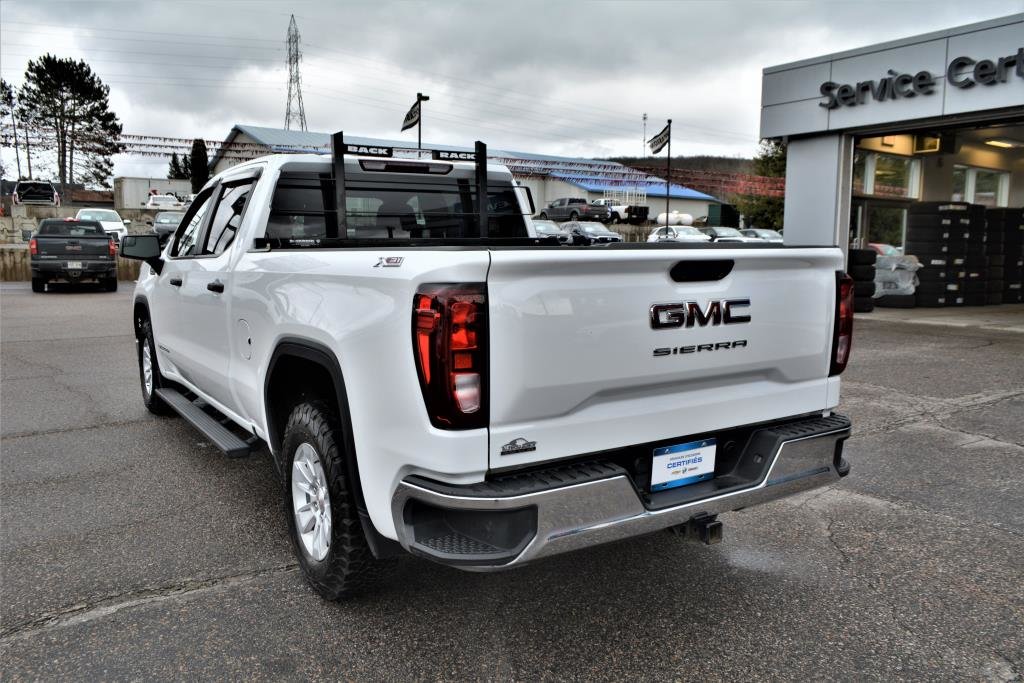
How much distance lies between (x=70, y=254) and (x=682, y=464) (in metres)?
18.9

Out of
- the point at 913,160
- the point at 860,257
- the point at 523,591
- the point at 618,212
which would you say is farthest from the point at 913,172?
the point at 618,212

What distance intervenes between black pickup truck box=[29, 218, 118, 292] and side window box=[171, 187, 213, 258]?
14.9 m

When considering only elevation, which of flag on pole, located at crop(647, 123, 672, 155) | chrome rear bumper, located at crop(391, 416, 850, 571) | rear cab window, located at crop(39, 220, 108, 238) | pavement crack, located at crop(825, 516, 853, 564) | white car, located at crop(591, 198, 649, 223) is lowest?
pavement crack, located at crop(825, 516, 853, 564)

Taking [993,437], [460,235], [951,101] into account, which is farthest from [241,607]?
[951,101]

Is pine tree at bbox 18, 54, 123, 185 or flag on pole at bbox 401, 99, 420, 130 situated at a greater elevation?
pine tree at bbox 18, 54, 123, 185

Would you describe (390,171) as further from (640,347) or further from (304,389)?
(640,347)

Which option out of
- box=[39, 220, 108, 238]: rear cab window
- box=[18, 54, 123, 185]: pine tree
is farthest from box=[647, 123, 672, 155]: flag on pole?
box=[18, 54, 123, 185]: pine tree

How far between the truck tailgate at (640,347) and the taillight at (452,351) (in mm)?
43

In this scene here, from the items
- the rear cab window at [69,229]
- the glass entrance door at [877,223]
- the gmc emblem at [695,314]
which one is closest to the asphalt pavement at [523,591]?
the gmc emblem at [695,314]

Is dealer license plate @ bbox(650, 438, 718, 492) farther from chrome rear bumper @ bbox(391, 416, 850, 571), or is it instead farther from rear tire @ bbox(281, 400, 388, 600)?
rear tire @ bbox(281, 400, 388, 600)

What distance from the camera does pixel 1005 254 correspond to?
1844 cm

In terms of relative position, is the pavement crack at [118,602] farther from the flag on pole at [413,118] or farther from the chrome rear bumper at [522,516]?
the flag on pole at [413,118]

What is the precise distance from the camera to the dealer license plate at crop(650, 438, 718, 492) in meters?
2.83

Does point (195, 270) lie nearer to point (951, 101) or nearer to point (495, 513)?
point (495, 513)
